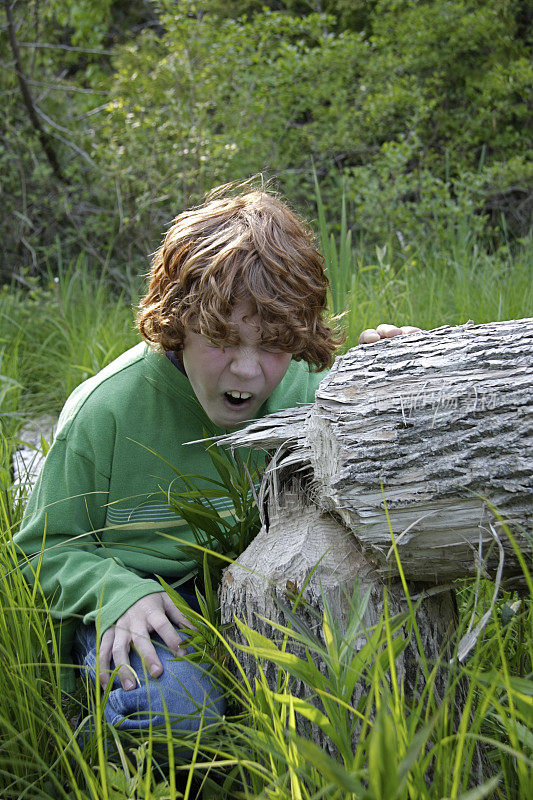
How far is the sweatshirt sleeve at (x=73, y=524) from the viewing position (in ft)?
5.52

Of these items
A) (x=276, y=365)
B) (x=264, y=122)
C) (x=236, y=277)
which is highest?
(x=264, y=122)

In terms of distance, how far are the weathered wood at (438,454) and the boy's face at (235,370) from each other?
0.33 metres

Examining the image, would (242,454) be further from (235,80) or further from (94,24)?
(94,24)

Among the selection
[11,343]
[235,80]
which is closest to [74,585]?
[11,343]

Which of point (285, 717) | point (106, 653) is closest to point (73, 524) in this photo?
point (106, 653)

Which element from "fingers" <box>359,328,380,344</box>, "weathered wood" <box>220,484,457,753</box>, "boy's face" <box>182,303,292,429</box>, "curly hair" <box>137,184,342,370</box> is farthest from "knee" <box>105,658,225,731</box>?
"fingers" <box>359,328,380,344</box>

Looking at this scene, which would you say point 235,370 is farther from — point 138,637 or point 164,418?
point 138,637

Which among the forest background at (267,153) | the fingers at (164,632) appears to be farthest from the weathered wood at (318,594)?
the forest background at (267,153)

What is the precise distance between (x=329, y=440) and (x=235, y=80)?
17.8 ft

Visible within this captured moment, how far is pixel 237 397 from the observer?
174 cm

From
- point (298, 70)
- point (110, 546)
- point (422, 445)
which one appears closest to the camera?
point (422, 445)

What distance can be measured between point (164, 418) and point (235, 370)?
13.1 inches

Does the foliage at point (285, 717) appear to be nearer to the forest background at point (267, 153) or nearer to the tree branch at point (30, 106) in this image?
the forest background at point (267, 153)

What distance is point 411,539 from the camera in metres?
1.25
